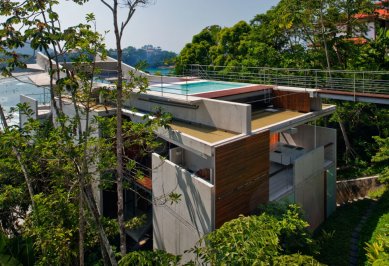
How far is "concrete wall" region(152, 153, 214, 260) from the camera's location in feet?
32.7

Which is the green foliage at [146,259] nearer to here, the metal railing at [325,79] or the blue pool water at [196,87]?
the blue pool water at [196,87]

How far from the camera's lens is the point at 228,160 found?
1005 cm

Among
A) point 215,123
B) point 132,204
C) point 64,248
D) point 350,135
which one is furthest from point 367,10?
point 64,248

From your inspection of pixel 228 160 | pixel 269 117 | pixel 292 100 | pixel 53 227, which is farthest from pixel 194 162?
pixel 53 227

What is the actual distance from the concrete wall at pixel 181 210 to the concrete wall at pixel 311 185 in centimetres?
429

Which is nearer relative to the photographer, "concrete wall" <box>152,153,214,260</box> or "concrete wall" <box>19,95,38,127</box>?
"concrete wall" <box>152,153,214,260</box>

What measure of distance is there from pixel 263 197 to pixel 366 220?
6328 millimetres

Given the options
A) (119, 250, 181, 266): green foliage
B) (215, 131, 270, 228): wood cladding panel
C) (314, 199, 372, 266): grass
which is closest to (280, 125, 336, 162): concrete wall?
(314, 199, 372, 266): grass

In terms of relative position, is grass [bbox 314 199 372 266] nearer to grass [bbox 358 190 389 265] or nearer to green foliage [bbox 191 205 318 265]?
grass [bbox 358 190 389 265]

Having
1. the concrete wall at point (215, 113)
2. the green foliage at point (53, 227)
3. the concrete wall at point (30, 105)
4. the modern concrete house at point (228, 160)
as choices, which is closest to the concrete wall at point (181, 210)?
the modern concrete house at point (228, 160)

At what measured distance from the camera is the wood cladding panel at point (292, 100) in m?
14.7

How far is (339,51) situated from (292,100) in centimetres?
1142

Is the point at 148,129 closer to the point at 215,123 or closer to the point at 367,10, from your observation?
the point at 215,123

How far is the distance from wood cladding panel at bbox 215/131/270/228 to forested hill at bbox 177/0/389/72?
1345 centimetres
